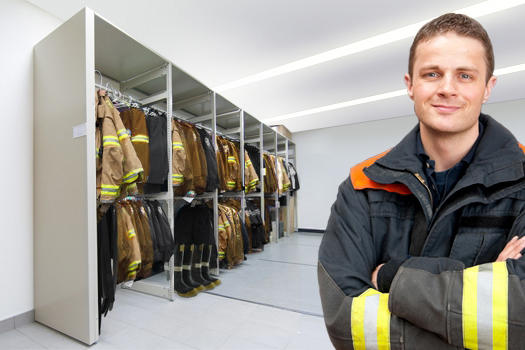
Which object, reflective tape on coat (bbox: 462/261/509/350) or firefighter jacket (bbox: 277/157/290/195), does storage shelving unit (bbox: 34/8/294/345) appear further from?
firefighter jacket (bbox: 277/157/290/195)

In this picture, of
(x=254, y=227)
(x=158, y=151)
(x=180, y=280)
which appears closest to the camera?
(x=158, y=151)

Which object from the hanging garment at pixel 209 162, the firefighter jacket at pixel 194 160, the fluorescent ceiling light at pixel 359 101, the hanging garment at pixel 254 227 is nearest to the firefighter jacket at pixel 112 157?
the firefighter jacket at pixel 194 160

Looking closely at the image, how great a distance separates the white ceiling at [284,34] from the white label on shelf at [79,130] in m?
1.37

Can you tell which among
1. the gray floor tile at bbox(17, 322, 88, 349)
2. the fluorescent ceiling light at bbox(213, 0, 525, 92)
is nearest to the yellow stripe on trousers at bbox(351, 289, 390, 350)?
the gray floor tile at bbox(17, 322, 88, 349)

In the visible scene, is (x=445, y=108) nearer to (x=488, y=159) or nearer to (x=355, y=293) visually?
(x=488, y=159)

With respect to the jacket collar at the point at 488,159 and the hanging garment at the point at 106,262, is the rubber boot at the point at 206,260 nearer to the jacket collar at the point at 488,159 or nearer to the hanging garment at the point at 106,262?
the hanging garment at the point at 106,262

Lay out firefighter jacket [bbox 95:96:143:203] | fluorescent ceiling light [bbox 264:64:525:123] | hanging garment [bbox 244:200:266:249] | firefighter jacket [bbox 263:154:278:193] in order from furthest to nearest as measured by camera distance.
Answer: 1. firefighter jacket [bbox 263:154:278:193]
2. hanging garment [bbox 244:200:266:249]
3. fluorescent ceiling light [bbox 264:64:525:123]
4. firefighter jacket [bbox 95:96:143:203]

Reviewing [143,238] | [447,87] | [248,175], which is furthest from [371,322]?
[248,175]

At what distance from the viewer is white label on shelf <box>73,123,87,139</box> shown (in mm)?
1716

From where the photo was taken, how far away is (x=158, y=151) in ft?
7.54

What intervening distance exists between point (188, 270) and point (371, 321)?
2.47 meters

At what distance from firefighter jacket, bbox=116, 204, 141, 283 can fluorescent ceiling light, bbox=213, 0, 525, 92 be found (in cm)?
286

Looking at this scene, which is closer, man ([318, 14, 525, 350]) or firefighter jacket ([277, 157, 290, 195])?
man ([318, 14, 525, 350])

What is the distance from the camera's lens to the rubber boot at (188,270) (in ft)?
8.57
